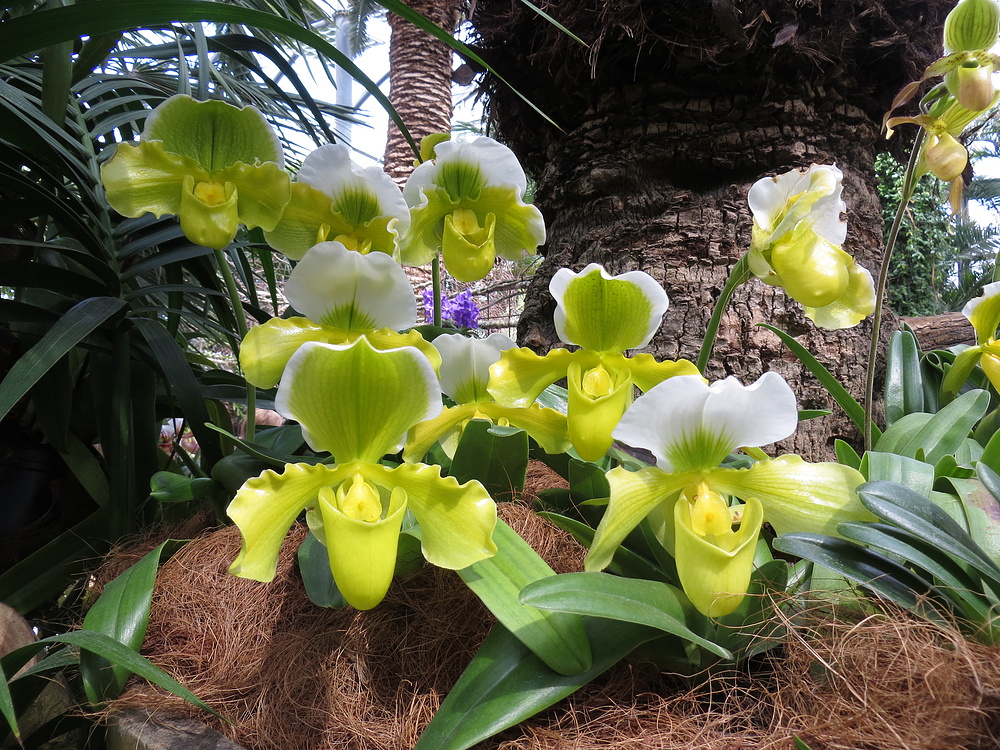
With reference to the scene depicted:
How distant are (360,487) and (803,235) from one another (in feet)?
1.56

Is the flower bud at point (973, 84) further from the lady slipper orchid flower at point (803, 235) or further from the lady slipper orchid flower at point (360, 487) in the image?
the lady slipper orchid flower at point (360, 487)

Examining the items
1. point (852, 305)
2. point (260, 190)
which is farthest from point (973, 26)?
point (260, 190)

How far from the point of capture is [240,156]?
67 centimetres

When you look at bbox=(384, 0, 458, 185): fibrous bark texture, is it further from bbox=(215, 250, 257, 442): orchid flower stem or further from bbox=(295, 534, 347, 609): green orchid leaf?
bbox=(295, 534, 347, 609): green orchid leaf

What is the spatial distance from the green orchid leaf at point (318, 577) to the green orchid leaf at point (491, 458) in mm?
163

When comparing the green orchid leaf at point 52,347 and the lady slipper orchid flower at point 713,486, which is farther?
the green orchid leaf at point 52,347

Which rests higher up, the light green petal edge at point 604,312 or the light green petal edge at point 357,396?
the light green petal edge at point 604,312

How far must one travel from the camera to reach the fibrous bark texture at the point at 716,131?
1.05 meters

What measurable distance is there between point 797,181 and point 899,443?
38 centimetres

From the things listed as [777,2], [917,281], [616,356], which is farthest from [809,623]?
[917,281]

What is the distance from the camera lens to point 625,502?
52 centimetres

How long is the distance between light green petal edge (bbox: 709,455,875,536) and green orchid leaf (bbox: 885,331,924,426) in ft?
1.50

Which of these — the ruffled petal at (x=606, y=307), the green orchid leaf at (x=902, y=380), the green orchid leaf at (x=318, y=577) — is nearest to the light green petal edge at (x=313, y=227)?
the ruffled petal at (x=606, y=307)

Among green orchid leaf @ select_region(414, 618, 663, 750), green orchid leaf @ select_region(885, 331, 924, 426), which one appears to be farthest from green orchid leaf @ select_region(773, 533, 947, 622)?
green orchid leaf @ select_region(885, 331, 924, 426)
